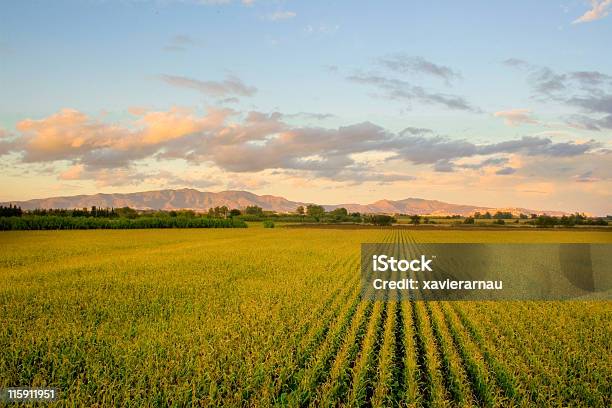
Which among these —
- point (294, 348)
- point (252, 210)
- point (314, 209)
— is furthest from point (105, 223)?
point (314, 209)

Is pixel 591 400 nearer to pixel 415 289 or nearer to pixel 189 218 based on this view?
pixel 415 289

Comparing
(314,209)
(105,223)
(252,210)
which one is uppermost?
(314,209)

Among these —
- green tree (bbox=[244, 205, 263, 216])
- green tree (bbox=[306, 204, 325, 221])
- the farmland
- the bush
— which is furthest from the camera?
green tree (bbox=[306, 204, 325, 221])

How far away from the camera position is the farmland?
22.2 ft

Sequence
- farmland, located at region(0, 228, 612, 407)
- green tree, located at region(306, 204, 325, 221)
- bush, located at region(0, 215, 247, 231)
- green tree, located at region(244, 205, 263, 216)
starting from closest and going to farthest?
farmland, located at region(0, 228, 612, 407)
bush, located at region(0, 215, 247, 231)
green tree, located at region(244, 205, 263, 216)
green tree, located at region(306, 204, 325, 221)

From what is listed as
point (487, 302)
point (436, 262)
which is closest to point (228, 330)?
point (487, 302)

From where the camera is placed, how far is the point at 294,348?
8789 millimetres

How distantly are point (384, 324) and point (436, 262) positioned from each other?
18579mm

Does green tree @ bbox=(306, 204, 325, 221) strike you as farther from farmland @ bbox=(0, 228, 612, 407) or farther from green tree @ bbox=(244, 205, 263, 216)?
farmland @ bbox=(0, 228, 612, 407)

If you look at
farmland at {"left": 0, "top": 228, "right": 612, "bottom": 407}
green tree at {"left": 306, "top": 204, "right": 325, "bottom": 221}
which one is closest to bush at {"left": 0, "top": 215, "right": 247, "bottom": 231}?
farmland at {"left": 0, "top": 228, "right": 612, "bottom": 407}

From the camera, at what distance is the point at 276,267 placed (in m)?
22.9

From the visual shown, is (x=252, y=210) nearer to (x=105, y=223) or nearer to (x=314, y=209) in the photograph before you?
(x=314, y=209)

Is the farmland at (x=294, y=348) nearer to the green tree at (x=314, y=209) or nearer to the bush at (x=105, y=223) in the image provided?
the bush at (x=105, y=223)


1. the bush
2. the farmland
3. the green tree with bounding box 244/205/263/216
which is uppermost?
the green tree with bounding box 244/205/263/216
